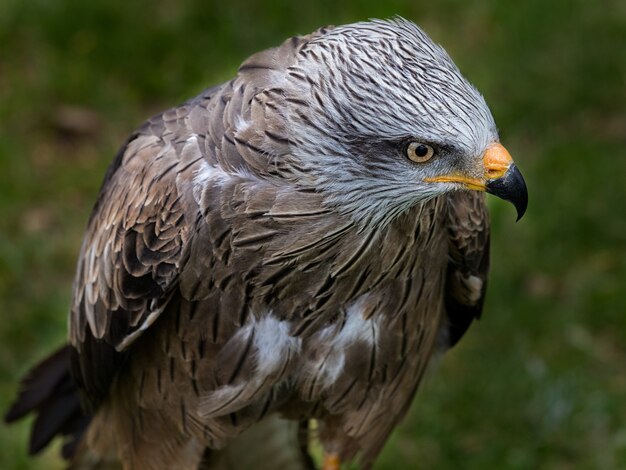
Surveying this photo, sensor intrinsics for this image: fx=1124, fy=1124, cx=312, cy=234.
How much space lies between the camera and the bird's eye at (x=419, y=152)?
2.99m

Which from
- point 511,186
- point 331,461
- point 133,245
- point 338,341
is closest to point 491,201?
point 331,461

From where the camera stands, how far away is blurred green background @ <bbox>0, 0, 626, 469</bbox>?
5.57 meters

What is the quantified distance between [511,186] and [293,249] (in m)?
0.66

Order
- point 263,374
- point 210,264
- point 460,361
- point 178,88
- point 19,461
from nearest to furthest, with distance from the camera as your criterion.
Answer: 1. point 210,264
2. point 263,374
3. point 19,461
4. point 460,361
5. point 178,88

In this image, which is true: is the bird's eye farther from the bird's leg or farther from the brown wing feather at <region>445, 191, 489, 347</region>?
the bird's leg

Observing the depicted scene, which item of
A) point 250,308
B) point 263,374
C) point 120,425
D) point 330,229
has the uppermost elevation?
point 330,229

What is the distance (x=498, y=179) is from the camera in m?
3.04

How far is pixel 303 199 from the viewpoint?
318 cm

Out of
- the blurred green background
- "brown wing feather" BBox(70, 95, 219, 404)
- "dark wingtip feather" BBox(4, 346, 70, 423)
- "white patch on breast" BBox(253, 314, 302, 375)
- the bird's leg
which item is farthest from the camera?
the blurred green background

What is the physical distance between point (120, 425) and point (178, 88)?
10.2 feet

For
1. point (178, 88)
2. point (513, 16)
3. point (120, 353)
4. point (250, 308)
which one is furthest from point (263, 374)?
point (513, 16)

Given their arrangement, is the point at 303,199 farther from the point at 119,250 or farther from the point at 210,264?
the point at 119,250

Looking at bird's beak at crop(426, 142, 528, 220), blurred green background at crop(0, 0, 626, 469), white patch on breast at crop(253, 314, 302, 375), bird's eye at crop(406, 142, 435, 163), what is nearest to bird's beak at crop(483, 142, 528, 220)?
bird's beak at crop(426, 142, 528, 220)

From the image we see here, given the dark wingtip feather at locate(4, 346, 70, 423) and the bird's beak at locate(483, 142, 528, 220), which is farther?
the dark wingtip feather at locate(4, 346, 70, 423)
